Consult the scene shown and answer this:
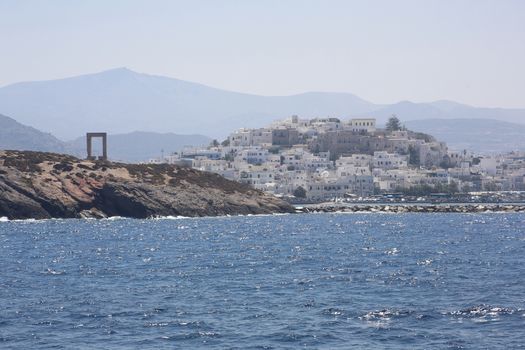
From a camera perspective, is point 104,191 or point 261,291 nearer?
point 261,291

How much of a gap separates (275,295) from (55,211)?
7489cm

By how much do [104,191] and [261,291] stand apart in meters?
75.0

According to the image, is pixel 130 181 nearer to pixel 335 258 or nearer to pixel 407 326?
pixel 335 258

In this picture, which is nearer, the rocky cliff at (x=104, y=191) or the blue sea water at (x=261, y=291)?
the blue sea water at (x=261, y=291)

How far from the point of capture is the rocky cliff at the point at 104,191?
123 m

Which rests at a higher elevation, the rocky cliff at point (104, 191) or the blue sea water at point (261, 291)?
the rocky cliff at point (104, 191)

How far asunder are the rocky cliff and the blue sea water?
26.7m

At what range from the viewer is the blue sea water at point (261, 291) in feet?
138

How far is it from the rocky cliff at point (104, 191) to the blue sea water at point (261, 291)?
26.7 metres

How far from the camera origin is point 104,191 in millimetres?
127312

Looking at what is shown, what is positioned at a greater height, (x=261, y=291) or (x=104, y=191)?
(x=104, y=191)

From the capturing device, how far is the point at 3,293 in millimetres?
53969

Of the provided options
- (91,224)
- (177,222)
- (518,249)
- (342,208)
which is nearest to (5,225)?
(91,224)

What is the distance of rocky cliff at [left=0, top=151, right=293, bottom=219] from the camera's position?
403 feet
